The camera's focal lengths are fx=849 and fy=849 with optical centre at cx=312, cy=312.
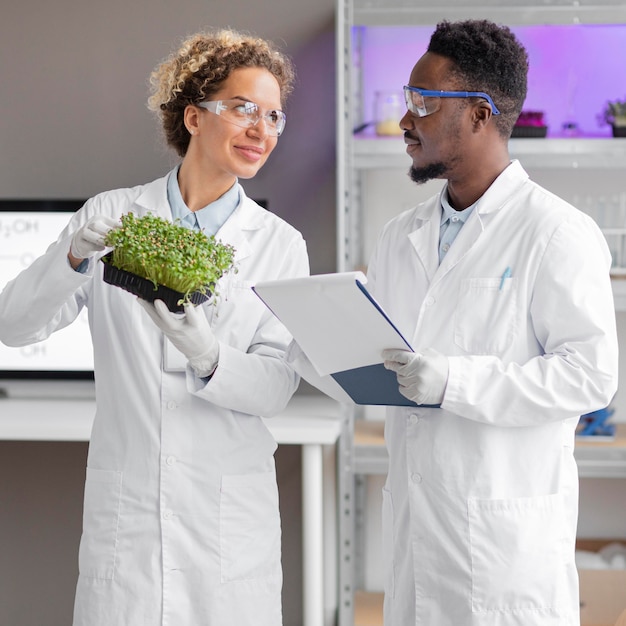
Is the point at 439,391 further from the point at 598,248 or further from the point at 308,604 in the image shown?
the point at 308,604

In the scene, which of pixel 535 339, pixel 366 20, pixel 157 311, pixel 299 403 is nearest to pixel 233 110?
pixel 157 311

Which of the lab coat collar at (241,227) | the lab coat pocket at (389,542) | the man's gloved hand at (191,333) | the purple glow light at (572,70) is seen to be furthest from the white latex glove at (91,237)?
the purple glow light at (572,70)

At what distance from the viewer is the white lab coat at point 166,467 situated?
1.54 meters

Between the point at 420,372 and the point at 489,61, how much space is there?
1.97 ft

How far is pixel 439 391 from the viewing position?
4.49 feet

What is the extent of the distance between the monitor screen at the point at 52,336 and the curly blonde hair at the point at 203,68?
44.9 inches

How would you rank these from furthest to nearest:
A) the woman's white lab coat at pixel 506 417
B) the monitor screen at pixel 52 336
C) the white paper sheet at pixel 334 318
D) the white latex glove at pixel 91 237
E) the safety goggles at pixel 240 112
A: the monitor screen at pixel 52 336 < the safety goggles at pixel 240 112 < the white latex glove at pixel 91 237 < the woman's white lab coat at pixel 506 417 < the white paper sheet at pixel 334 318

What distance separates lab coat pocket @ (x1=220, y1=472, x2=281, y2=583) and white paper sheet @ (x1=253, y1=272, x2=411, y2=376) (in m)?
0.32

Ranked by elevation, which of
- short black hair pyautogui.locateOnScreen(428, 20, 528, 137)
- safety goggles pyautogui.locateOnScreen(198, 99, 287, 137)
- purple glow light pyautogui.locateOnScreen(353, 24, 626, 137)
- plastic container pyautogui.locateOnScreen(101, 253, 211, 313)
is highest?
purple glow light pyautogui.locateOnScreen(353, 24, 626, 137)

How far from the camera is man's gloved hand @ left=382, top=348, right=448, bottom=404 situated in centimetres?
133

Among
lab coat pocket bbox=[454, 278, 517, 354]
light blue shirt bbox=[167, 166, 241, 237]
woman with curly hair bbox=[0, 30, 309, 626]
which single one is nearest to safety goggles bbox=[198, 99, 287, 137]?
woman with curly hair bbox=[0, 30, 309, 626]

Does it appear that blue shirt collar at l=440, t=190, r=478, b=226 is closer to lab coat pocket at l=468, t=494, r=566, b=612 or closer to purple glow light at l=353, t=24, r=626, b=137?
lab coat pocket at l=468, t=494, r=566, b=612

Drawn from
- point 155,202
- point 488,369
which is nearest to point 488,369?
point 488,369

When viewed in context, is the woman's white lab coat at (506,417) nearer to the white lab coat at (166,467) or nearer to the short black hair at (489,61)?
the short black hair at (489,61)
